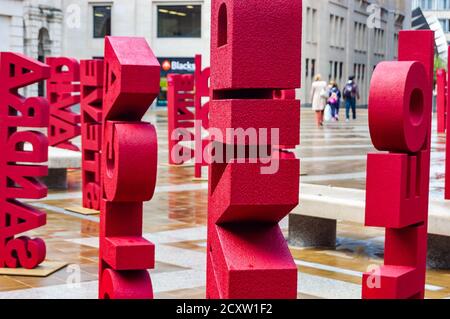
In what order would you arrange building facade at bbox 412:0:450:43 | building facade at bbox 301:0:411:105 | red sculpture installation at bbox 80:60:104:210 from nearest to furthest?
red sculpture installation at bbox 80:60:104:210
building facade at bbox 301:0:411:105
building facade at bbox 412:0:450:43

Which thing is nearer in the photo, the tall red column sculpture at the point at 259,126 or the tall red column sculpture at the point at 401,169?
the tall red column sculpture at the point at 259,126

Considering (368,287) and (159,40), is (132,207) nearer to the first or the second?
(368,287)

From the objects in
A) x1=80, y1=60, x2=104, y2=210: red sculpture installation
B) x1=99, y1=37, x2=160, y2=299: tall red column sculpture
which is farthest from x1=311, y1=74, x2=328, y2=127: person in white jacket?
x1=99, y1=37, x2=160, y2=299: tall red column sculpture

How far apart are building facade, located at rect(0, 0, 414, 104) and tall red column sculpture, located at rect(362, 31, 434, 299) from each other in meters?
23.6

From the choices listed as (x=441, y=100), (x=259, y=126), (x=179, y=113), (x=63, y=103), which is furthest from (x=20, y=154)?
(x=441, y=100)

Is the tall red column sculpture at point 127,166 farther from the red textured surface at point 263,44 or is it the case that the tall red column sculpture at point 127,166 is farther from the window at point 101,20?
the window at point 101,20

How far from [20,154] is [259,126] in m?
4.08

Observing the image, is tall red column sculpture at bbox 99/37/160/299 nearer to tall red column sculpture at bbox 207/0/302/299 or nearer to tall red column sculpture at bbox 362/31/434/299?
tall red column sculpture at bbox 207/0/302/299

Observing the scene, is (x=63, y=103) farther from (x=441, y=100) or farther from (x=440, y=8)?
(x=440, y=8)

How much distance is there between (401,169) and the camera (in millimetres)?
3461

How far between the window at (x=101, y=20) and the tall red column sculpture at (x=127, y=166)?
44.8m

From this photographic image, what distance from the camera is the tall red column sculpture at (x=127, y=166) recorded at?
365 cm

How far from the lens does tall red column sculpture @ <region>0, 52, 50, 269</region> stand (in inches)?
273

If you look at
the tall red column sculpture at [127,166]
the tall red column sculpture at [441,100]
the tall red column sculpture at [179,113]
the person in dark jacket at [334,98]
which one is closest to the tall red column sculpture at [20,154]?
the tall red column sculpture at [127,166]
